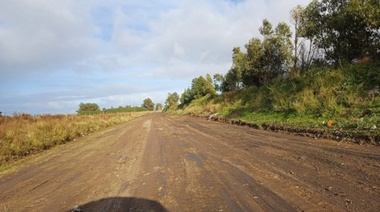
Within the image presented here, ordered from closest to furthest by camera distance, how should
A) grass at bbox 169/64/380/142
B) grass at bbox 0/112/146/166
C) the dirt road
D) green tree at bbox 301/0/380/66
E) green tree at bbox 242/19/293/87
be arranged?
the dirt road < grass at bbox 169/64/380/142 < grass at bbox 0/112/146/166 < green tree at bbox 301/0/380/66 < green tree at bbox 242/19/293/87

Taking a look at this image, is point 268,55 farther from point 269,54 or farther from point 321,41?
point 321,41

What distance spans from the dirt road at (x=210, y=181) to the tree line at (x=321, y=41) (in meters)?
12.4

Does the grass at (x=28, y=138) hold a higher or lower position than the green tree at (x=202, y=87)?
lower

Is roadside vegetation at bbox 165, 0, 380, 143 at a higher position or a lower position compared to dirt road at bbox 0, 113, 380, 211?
higher

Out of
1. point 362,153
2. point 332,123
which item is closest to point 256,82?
point 332,123

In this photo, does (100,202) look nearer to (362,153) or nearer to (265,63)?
(362,153)

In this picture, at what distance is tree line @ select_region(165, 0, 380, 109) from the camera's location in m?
18.8

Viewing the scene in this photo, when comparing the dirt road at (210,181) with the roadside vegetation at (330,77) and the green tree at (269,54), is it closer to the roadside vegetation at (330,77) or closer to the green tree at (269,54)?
the roadside vegetation at (330,77)

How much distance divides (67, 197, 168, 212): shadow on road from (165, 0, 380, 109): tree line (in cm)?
1737

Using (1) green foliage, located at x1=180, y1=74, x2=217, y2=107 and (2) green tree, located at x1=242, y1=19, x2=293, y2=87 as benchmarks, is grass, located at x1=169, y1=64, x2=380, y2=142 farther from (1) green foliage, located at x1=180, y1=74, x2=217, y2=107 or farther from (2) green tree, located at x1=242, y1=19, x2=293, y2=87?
(1) green foliage, located at x1=180, y1=74, x2=217, y2=107

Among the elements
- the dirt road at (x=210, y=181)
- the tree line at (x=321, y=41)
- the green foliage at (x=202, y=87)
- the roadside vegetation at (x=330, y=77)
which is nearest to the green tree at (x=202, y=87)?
the green foliage at (x=202, y=87)

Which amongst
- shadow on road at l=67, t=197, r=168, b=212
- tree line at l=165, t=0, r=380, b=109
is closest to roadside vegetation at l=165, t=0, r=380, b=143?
tree line at l=165, t=0, r=380, b=109

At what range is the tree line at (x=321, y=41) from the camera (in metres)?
18.8

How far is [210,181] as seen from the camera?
650 centimetres
